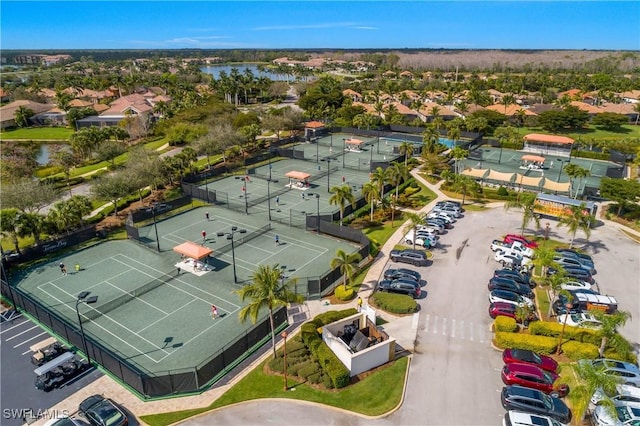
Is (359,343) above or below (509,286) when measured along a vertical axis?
above

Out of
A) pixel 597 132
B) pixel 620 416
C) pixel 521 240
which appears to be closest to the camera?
pixel 620 416

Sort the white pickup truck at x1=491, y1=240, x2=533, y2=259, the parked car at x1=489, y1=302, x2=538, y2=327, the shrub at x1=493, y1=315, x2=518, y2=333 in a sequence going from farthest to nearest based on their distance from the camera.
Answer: the white pickup truck at x1=491, y1=240, x2=533, y2=259 < the parked car at x1=489, y1=302, x2=538, y2=327 < the shrub at x1=493, y1=315, x2=518, y2=333

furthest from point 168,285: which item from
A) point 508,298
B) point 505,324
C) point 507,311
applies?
point 508,298

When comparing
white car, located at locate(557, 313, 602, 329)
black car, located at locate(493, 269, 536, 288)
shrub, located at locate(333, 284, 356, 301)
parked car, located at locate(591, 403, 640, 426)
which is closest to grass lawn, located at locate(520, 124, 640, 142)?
black car, located at locate(493, 269, 536, 288)

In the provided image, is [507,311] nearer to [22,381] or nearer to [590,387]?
[590,387]

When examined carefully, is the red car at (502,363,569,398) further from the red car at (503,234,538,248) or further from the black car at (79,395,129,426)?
the black car at (79,395,129,426)

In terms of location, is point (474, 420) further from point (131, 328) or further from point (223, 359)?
point (131, 328)
